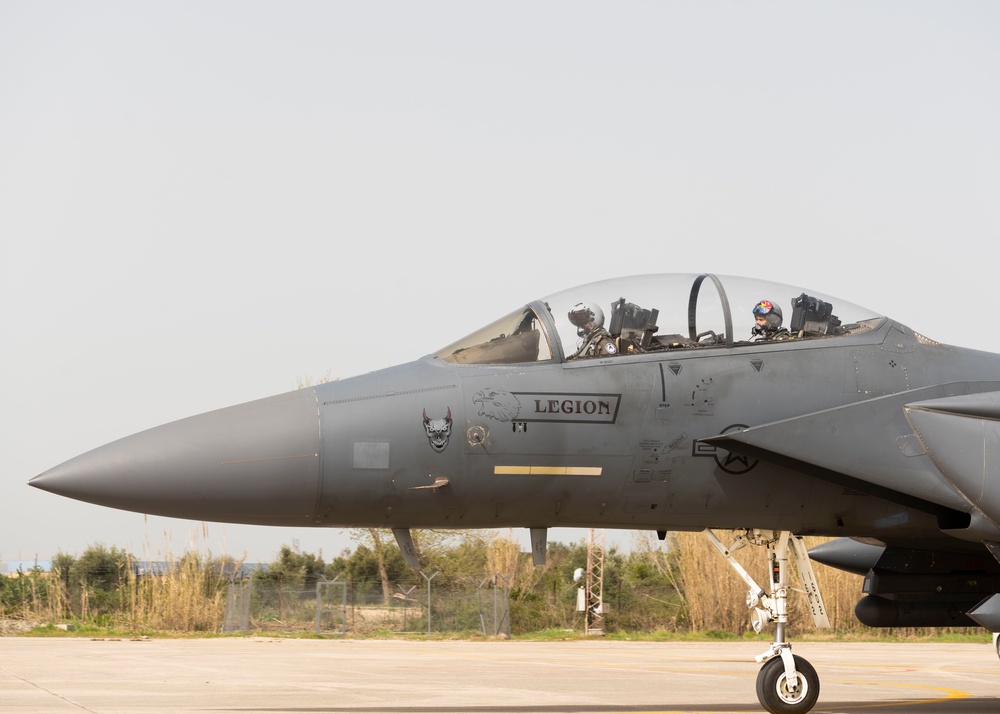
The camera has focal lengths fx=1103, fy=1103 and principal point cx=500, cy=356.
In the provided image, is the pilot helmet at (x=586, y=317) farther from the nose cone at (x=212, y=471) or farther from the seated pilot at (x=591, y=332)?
the nose cone at (x=212, y=471)

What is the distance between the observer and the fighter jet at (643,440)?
686 centimetres

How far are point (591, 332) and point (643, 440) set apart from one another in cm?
82

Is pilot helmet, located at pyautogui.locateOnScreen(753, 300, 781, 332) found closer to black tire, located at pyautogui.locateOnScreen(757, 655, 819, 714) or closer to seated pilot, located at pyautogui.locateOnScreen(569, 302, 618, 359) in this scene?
seated pilot, located at pyautogui.locateOnScreen(569, 302, 618, 359)

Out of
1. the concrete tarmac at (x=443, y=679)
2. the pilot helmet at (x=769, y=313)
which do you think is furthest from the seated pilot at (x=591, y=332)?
the concrete tarmac at (x=443, y=679)

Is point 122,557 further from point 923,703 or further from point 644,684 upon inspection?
point 923,703

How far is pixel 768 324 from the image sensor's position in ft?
25.9

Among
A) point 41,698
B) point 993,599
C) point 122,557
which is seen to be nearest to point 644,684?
point 993,599

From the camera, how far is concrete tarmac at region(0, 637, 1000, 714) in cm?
910

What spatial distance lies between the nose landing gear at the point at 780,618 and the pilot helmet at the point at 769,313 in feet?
5.04

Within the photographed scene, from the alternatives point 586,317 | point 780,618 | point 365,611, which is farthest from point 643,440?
point 365,611

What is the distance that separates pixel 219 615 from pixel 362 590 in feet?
16.3

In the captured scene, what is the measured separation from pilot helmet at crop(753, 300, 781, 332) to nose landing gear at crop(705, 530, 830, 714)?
1535 mm

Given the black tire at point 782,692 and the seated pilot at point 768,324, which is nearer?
the black tire at point 782,692

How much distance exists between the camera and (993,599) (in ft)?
27.1
